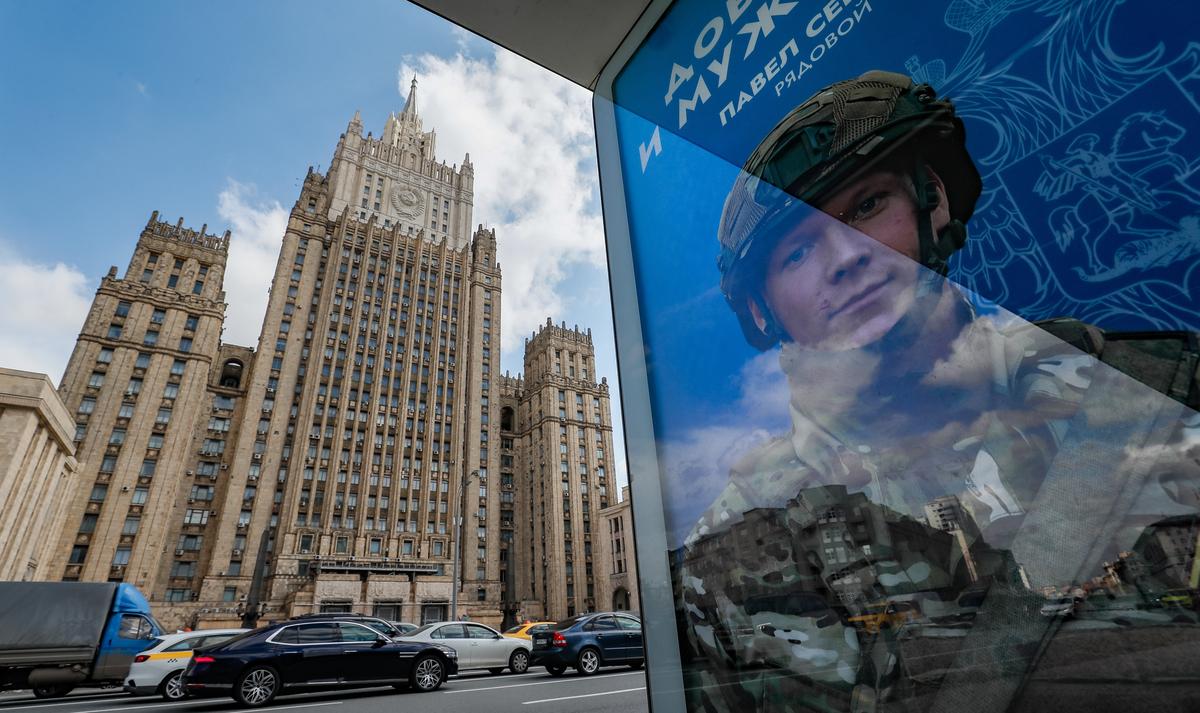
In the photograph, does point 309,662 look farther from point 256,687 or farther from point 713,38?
point 713,38

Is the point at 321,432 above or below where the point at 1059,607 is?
above

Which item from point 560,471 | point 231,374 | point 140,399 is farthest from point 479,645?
point 231,374

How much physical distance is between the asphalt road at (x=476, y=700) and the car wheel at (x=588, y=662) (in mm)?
306

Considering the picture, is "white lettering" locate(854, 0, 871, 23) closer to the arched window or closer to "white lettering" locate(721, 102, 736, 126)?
"white lettering" locate(721, 102, 736, 126)

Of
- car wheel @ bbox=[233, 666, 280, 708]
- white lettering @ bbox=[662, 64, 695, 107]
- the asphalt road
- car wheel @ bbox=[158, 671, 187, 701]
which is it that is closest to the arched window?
the asphalt road

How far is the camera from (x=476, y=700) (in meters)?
8.48

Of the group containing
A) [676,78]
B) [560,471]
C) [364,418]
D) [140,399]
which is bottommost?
[676,78]

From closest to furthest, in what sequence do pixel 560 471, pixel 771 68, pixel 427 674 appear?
pixel 771 68, pixel 427 674, pixel 560 471

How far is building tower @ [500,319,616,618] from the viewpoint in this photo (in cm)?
6028

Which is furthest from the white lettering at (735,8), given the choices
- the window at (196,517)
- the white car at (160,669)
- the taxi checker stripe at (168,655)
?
the window at (196,517)

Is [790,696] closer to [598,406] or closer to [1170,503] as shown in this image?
[1170,503]

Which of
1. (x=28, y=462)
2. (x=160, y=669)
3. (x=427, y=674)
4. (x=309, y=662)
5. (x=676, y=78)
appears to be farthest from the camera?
(x=28, y=462)

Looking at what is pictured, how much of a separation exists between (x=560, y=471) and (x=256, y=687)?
56383 millimetres

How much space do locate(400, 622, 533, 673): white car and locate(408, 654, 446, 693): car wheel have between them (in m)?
2.96
